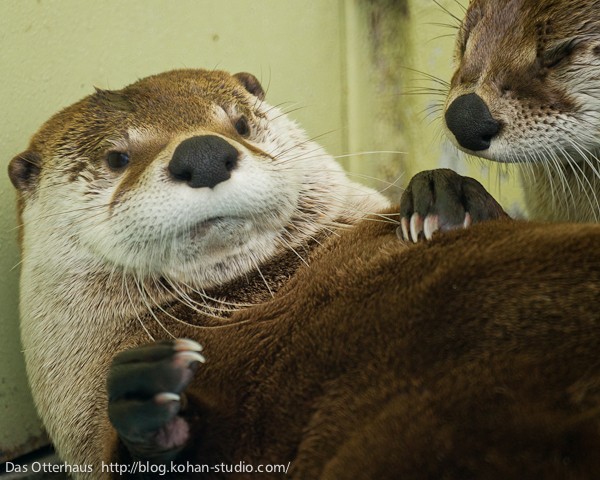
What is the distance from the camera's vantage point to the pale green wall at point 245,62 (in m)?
2.54

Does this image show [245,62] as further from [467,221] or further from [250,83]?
[467,221]

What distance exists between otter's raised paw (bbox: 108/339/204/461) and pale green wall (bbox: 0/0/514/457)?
3.85 ft

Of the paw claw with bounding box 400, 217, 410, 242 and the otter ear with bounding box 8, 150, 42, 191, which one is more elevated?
the otter ear with bounding box 8, 150, 42, 191

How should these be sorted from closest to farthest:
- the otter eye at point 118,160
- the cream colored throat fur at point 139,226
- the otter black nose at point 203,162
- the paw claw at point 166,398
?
1. the paw claw at point 166,398
2. the otter black nose at point 203,162
3. the cream colored throat fur at point 139,226
4. the otter eye at point 118,160

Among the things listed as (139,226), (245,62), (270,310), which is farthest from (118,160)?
(245,62)

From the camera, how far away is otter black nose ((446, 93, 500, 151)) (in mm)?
2148

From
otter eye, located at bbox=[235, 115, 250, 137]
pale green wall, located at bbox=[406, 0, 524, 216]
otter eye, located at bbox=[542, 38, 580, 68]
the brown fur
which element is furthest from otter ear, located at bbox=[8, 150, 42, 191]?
pale green wall, located at bbox=[406, 0, 524, 216]

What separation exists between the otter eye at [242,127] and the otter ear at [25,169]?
2.11 feet

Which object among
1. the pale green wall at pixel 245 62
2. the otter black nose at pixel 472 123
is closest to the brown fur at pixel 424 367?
the otter black nose at pixel 472 123

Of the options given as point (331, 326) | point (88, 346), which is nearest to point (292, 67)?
point (88, 346)

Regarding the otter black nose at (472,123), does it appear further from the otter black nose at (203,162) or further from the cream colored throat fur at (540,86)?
the otter black nose at (203,162)

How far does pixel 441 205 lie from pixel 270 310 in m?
0.53

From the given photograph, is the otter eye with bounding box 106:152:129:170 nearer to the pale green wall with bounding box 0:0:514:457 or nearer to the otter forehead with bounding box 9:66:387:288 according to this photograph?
the otter forehead with bounding box 9:66:387:288

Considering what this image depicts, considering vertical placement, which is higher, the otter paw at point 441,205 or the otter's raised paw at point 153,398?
the otter paw at point 441,205
